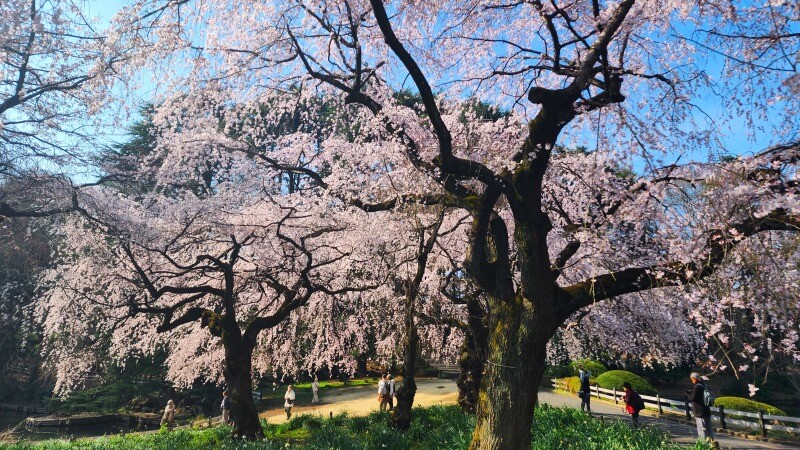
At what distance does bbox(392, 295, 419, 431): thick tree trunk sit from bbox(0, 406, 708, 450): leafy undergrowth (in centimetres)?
38

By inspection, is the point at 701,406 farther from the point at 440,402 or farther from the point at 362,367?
the point at 362,367

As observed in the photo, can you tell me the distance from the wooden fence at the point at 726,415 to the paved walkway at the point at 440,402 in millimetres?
697

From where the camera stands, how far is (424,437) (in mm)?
11164

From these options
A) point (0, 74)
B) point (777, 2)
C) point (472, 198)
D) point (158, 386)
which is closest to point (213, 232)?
point (0, 74)

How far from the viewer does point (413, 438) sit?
1130 centimetres

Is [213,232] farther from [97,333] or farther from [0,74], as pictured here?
[97,333]

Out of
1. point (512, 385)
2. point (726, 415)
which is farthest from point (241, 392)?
point (726, 415)

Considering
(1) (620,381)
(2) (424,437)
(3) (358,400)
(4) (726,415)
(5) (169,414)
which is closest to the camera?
(2) (424,437)

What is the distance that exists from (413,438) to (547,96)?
8.40 m

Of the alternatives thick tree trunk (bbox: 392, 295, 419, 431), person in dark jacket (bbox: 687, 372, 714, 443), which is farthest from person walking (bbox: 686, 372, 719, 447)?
thick tree trunk (bbox: 392, 295, 419, 431)

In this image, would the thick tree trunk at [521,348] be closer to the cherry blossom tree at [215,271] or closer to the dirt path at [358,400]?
the cherry blossom tree at [215,271]

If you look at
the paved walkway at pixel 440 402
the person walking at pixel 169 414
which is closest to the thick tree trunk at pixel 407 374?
the paved walkway at pixel 440 402

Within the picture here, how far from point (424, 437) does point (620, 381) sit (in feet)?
47.2

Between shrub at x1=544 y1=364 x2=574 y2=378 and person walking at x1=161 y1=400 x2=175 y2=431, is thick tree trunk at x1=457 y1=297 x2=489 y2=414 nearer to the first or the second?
person walking at x1=161 y1=400 x2=175 y2=431
